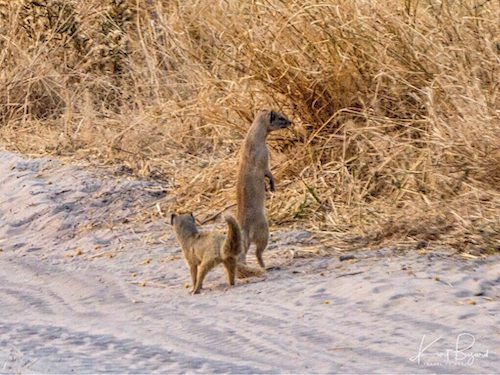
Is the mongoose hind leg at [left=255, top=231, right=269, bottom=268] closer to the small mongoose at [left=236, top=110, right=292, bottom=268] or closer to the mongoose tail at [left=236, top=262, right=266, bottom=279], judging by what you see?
the small mongoose at [left=236, top=110, right=292, bottom=268]

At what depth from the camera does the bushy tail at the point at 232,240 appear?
6.21 metres

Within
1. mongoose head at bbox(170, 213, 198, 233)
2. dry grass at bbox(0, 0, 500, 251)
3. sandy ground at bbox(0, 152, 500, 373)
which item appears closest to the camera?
sandy ground at bbox(0, 152, 500, 373)

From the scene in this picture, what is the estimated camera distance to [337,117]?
8.02 metres

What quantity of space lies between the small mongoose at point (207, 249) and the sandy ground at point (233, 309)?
0.34ft

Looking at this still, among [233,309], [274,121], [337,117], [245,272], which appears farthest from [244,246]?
Answer: [337,117]

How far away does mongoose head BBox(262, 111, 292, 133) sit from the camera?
735 centimetres

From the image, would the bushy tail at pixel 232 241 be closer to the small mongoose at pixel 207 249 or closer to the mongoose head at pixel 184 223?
the small mongoose at pixel 207 249

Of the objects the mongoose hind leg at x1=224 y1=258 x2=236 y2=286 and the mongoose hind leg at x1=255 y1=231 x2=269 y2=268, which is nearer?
the mongoose hind leg at x1=224 y1=258 x2=236 y2=286

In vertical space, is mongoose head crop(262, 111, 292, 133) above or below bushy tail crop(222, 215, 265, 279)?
above

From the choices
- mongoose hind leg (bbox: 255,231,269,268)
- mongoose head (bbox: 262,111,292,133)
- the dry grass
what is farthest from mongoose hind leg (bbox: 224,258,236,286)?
mongoose head (bbox: 262,111,292,133)

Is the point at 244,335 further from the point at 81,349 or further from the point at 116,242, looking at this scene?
the point at 116,242

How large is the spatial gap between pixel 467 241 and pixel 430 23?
218cm

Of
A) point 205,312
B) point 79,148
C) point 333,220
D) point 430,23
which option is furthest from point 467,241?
point 79,148

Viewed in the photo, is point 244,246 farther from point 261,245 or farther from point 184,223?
point 184,223
